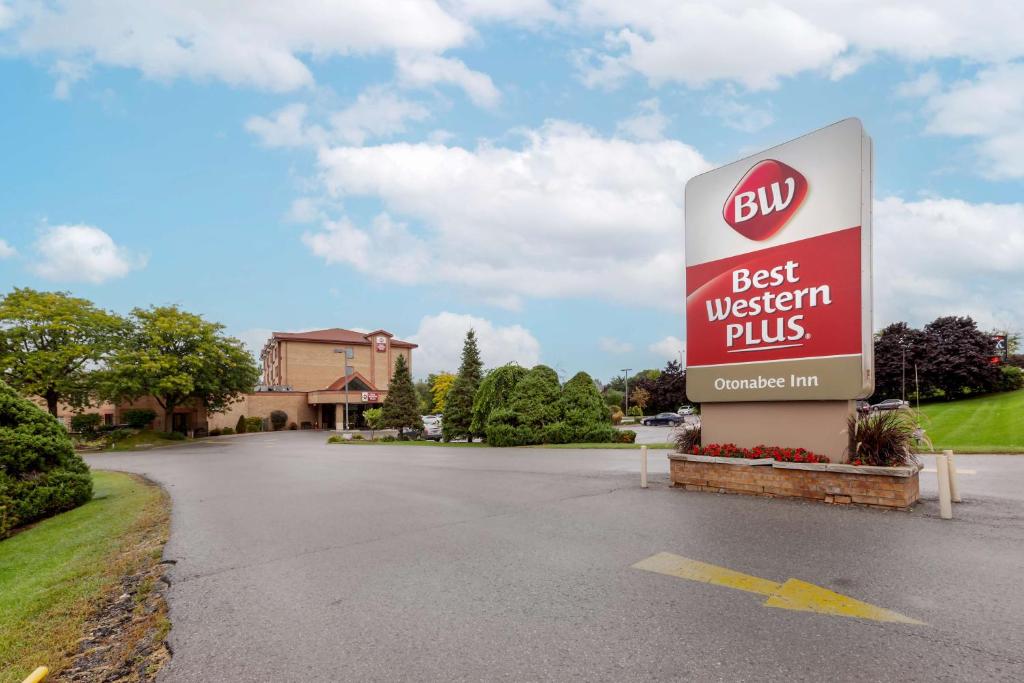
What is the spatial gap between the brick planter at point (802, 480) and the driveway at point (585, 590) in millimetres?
329

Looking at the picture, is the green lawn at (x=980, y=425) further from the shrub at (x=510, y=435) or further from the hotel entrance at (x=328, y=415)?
the hotel entrance at (x=328, y=415)

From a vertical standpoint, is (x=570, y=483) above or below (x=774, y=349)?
below

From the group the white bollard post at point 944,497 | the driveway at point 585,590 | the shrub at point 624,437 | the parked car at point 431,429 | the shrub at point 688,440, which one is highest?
the shrub at point 688,440

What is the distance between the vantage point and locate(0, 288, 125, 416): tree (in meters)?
36.3

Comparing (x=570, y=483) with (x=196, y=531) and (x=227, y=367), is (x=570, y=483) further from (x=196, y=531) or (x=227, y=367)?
(x=227, y=367)

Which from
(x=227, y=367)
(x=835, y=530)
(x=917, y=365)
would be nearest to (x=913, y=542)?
(x=835, y=530)

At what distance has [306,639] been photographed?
399cm

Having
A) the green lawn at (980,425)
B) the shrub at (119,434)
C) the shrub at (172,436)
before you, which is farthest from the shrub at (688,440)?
the shrub at (172,436)

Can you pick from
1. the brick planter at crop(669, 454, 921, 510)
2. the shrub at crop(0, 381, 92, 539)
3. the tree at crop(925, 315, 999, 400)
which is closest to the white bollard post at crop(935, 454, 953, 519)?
the brick planter at crop(669, 454, 921, 510)

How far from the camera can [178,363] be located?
1593 inches

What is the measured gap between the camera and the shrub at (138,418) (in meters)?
46.7

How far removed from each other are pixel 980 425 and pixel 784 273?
2867 centimetres

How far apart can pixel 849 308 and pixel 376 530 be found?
740cm

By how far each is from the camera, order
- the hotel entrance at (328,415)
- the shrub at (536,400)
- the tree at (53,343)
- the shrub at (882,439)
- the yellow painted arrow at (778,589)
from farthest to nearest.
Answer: the hotel entrance at (328,415)
the tree at (53,343)
the shrub at (536,400)
the shrub at (882,439)
the yellow painted arrow at (778,589)
